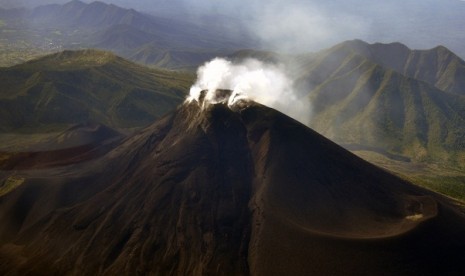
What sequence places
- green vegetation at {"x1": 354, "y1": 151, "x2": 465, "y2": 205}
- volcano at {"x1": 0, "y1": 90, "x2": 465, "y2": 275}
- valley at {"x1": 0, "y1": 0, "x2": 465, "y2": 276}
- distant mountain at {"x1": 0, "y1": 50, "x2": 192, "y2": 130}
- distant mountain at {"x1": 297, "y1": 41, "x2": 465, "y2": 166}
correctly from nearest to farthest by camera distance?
1. volcano at {"x1": 0, "y1": 90, "x2": 465, "y2": 275}
2. valley at {"x1": 0, "y1": 0, "x2": 465, "y2": 276}
3. green vegetation at {"x1": 354, "y1": 151, "x2": 465, "y2": 205}
4. distant mountain at {"x1": 0, "y1": 50, "x2": 192, "y2": 130}
5. distant mountain at {"x1": 297, "y1": 41, "x2": 465, "y2": 166}

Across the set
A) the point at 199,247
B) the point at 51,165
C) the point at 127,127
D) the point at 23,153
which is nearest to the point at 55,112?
the point at 127,127

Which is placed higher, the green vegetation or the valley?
the green vegetation

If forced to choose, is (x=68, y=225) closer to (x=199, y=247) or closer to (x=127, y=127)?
(x=199, y=247)

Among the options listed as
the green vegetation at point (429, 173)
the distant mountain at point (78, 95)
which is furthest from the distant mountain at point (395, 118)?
the distant mountain at point (78, 95)

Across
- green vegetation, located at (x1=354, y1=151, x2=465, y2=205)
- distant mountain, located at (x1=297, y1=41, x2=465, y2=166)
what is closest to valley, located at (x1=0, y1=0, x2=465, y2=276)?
green vegetation, located at (x1=354, y1=151, x2=465, y2=205)

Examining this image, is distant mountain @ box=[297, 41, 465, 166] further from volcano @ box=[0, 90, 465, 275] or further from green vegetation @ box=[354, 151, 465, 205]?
volcano @ box=[0, 90, 465, 275]

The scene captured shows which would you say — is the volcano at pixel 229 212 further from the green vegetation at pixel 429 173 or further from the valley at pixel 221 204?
the green vegetation at pixel 429 173

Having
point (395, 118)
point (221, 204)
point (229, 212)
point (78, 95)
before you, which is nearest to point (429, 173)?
point (395, 118)

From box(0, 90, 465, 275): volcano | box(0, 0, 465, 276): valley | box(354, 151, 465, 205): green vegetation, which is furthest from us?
box(354, 151, 465, 205): green vegetation
